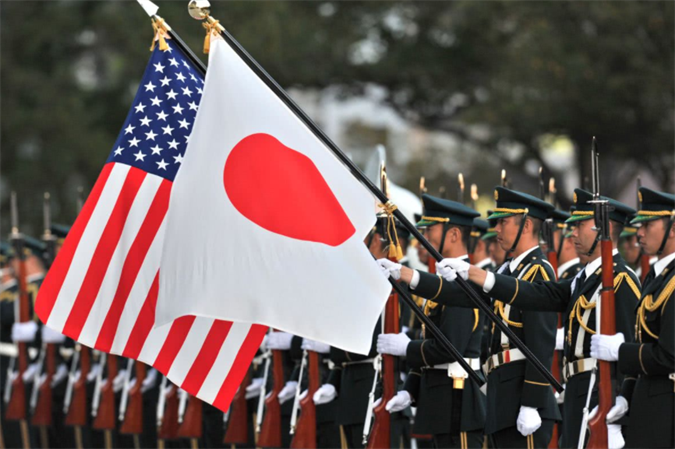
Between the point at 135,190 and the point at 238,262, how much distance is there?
1.18m

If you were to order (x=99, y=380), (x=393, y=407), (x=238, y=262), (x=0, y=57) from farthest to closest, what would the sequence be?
(x=0, y=57) → (x=99, y=380) → (x=393, y=407) → (x=238, y=262)

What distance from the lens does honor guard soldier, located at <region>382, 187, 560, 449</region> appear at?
6.83 m

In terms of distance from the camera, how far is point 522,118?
57.3ft

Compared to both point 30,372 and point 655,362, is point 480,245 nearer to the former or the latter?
point 655,362

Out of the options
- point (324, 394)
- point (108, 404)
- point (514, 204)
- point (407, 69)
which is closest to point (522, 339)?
point (514, 204)

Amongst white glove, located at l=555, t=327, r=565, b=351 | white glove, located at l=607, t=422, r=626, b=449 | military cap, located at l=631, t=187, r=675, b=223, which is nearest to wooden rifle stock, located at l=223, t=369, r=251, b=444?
white glove, located at l=555, t=327, r=565, b=351

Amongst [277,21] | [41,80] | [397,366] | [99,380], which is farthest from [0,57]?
[397,366]

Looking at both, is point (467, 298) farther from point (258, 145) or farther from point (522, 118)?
point (522, 118)

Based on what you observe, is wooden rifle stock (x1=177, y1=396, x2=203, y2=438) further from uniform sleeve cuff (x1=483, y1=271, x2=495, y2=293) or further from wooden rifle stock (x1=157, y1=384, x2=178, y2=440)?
uniform sleeve cuff (x1=483, y1=271, x2=495, y2=293)

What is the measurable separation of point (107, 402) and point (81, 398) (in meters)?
0.50

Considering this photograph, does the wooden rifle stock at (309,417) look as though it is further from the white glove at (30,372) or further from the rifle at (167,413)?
the white glove at (30,372)

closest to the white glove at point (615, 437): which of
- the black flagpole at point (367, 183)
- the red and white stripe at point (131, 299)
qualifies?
the black flagpole at point (367, 183)

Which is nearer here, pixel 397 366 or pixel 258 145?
pixel 258 145

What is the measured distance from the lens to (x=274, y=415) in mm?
8773
